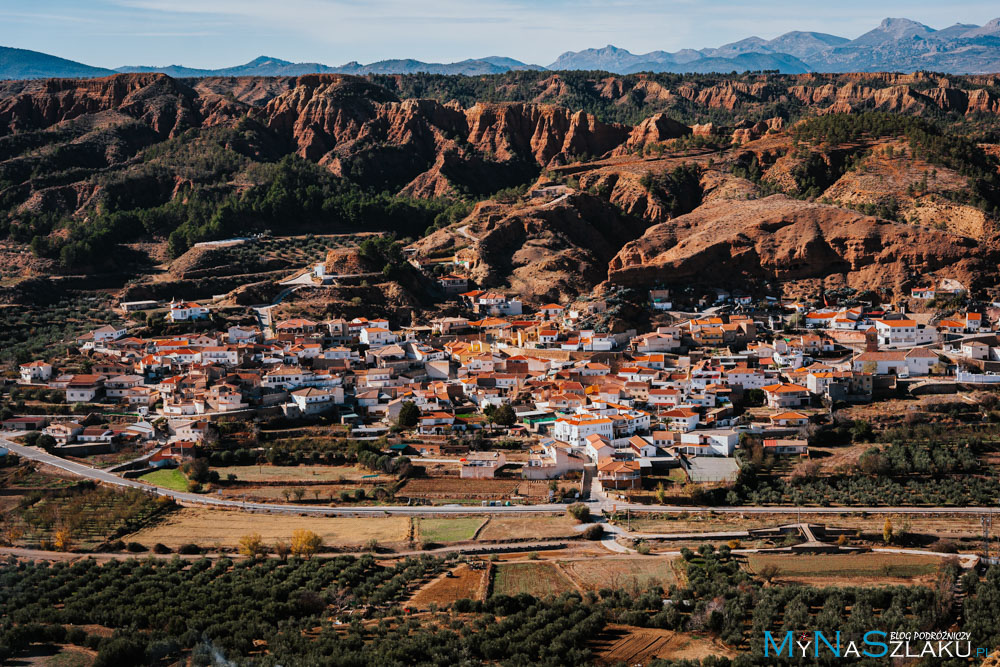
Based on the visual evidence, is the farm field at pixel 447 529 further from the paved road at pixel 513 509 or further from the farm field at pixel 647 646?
the farm field at pixel 647 646

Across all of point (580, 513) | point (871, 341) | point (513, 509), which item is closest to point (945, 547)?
point (580, 513)

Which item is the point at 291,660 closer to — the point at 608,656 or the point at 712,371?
the point at 608,656

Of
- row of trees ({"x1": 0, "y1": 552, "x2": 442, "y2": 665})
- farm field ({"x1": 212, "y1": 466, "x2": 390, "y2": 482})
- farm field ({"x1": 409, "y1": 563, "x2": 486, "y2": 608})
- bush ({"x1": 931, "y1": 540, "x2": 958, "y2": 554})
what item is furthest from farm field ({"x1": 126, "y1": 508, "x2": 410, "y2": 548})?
bush ({"x1": 931, "y1": 540, "x2": 958, "y2": 554})

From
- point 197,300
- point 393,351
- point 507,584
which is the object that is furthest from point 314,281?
point 507,584

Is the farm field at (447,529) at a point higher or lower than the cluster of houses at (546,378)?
lower

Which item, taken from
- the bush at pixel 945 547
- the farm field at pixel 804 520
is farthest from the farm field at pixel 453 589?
the bush at pixel 945 547
